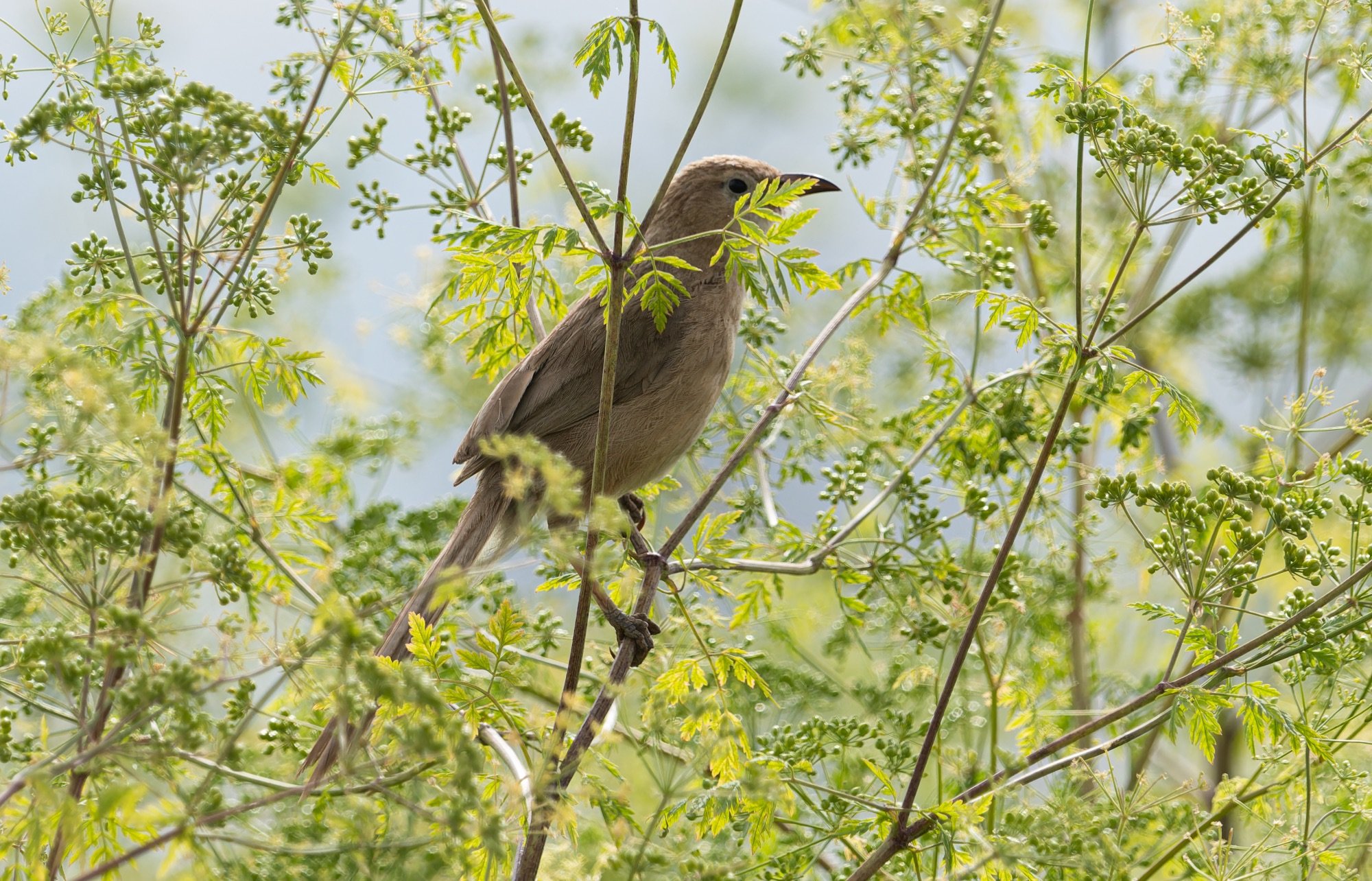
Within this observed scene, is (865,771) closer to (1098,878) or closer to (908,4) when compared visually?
(1098,878)

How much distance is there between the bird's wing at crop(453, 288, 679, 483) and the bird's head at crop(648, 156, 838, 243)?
0.60 metres

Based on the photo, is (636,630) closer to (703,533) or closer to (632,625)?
(632,625)

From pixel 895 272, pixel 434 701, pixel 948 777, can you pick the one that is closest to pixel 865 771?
pixel 948 777

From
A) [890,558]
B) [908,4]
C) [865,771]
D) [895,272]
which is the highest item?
[908,4]

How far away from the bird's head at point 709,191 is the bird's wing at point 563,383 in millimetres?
595

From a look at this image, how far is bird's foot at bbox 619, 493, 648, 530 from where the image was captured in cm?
305

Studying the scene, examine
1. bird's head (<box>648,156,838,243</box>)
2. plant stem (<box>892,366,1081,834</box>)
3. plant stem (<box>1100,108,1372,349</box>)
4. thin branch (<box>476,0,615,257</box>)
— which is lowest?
plant stem (<box>892,366,1081,834</box>)

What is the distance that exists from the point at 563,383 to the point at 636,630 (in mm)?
645

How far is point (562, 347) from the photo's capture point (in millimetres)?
2764

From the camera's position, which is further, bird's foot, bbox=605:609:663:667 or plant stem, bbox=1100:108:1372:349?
bird's foot, bbox=605:609:663:667

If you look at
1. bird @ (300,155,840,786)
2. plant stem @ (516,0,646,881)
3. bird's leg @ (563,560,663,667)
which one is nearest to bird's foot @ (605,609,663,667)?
bird's leg @ (563,560,663,667)

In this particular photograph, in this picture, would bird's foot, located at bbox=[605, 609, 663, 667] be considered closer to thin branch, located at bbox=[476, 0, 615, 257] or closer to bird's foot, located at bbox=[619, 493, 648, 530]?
bird's foot, located at bbox=[619, 493, 648, 530]

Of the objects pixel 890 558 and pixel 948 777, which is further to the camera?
pixel 948 777

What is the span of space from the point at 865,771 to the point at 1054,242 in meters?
1.78
